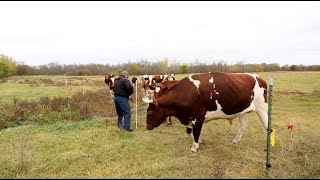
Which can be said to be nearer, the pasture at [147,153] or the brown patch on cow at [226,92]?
the pasture at [147,153]

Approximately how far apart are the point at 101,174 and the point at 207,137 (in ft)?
14.9

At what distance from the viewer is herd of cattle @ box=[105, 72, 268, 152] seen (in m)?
8.39

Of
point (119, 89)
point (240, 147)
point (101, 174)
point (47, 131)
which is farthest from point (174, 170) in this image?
point (47, 131)

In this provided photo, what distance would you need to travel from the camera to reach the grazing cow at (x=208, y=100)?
8391 millimetres

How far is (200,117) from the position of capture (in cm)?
838

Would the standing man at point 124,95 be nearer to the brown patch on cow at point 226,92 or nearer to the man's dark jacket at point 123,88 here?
the man's dark jacket at point 123,88

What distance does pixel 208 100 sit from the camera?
8.38 metres

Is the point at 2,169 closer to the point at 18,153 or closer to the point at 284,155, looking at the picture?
the point at 18,153

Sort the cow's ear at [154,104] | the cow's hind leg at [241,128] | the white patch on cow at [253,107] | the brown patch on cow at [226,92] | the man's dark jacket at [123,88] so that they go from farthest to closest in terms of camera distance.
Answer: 1. the man's dark jacket at [123,88]
2. the cow's hind leg at [241,128]
3. the cow's ear at [154,104]
4. the white patch on cow at [253,107]
5. the brown patch on cow at [226,92]

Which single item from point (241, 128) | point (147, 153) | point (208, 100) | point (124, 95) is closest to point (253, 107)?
point (241, 128)

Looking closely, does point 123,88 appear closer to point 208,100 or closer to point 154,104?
point 154,104

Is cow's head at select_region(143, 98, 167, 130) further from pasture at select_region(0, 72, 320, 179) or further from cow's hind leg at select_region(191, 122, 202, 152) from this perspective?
cow's hind leg at select_region(191, 122, 202, 152)

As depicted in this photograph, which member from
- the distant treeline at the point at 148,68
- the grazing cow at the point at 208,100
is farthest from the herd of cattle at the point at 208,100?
the distant treeline at the point at 148,68

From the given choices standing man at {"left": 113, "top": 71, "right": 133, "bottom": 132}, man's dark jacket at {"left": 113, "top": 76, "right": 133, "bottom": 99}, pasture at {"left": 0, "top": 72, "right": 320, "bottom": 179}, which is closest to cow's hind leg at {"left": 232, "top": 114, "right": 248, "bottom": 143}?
pasture at {"left": 0, "top": 72, "right": 320, "bottom": 179}
